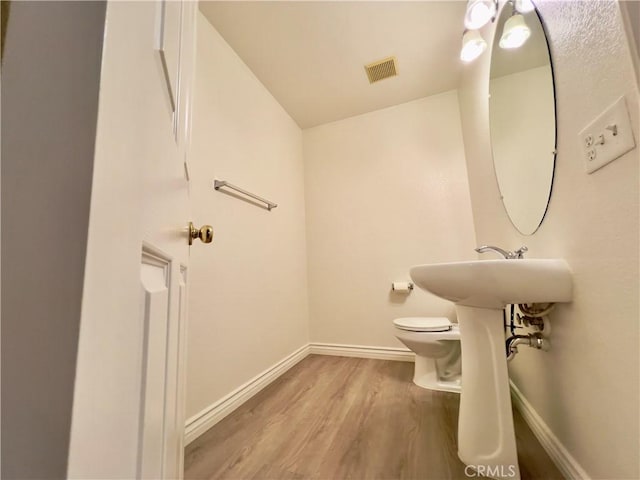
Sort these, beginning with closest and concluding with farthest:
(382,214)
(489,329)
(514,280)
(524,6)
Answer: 1. (514,280)
2. (489,329)
3. (524,6)
4. (382,214)

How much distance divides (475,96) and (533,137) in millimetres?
921

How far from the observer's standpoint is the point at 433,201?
2176 millimetres

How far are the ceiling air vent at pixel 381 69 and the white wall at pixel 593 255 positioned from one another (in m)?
1.08

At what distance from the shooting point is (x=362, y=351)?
7.24 ft

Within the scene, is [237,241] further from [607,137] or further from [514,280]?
[607,137]

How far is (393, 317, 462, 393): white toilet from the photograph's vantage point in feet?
4.93

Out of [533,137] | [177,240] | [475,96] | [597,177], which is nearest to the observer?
[177,240]

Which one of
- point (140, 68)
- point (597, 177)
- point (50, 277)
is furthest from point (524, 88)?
point (50, 277)

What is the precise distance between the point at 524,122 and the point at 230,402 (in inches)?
76.9

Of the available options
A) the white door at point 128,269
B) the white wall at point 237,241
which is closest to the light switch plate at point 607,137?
the white door at point 128,269

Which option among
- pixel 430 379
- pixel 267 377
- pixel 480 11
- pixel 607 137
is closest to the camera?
pixel 607 137

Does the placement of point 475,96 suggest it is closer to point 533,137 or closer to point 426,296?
point 533,137

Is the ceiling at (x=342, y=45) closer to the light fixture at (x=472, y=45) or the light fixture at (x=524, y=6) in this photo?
the light fixture at (x=472, y=45)

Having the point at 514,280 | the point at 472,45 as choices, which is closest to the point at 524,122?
the point at 472,45
